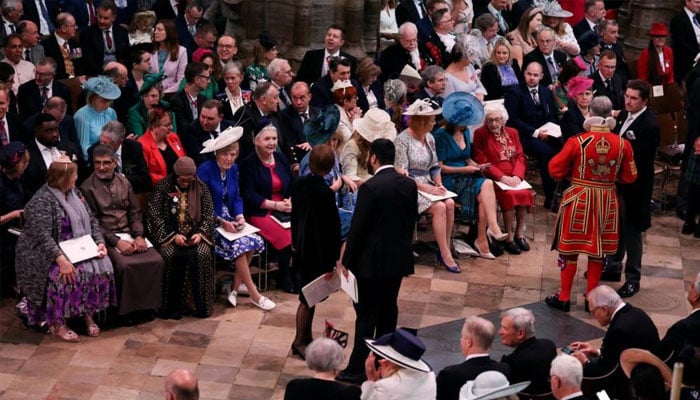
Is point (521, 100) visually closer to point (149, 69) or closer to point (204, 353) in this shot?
point (149, 69)

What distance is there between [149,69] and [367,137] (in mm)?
2648

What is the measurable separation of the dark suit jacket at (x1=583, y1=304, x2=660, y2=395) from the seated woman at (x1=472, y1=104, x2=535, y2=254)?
10.4 feet

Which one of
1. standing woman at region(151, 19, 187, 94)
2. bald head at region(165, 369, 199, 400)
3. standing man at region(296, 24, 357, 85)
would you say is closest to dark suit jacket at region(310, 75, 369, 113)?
standing man at region(296, 24, 357, 85)

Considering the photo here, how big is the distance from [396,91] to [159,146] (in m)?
2.28

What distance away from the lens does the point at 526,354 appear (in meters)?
7.11

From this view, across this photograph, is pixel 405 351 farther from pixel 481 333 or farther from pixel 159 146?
pixel 159 146

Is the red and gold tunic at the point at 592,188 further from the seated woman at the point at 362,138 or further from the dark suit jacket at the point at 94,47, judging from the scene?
the dark suit jacket at the point at 94,47

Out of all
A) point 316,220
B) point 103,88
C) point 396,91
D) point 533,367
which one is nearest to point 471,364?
point 533,367

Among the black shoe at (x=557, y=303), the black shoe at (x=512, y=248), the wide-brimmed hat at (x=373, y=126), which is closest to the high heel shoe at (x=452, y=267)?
the black shoe at (x=512, y=248)

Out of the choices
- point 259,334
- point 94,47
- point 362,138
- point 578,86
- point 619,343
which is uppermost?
point 94,47

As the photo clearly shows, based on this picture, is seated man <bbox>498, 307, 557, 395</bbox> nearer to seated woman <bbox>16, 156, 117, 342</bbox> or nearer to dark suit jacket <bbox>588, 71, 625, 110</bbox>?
seated woman <bbox>16, 156, 117, 342</bbox>


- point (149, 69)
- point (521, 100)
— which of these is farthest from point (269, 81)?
point (521, 100)

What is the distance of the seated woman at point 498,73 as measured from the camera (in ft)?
38.5

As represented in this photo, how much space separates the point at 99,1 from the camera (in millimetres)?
12602
